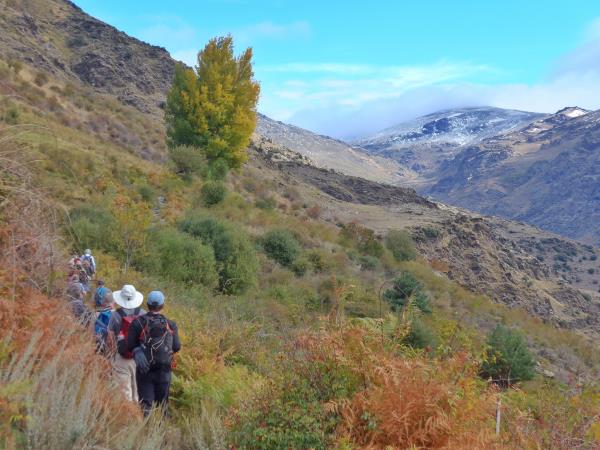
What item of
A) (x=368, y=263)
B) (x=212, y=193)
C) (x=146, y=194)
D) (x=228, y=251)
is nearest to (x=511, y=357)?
(x=228, y=251)

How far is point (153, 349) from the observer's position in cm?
523

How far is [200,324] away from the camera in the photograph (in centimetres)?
844

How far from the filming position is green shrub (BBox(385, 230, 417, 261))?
31.4 metres

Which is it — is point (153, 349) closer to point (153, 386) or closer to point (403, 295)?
point (153, 386)

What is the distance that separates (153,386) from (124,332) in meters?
0.63

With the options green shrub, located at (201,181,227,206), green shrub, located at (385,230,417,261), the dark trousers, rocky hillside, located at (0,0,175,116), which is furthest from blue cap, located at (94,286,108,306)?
rocky hillside, located at (0,0,175,116)

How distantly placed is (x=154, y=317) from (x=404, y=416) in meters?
2.82

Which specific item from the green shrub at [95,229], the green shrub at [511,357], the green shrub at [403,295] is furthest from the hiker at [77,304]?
the green shrub at [403,295]

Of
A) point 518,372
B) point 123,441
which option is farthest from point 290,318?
point 123,441

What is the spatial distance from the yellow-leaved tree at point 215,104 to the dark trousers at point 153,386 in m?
21.6

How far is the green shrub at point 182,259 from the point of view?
13016 mm

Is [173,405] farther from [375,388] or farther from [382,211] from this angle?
[382,211]

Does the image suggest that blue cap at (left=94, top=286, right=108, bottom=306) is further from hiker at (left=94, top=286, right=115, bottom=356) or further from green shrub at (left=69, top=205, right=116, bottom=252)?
green shrub at (left=69, top=205, right=116, bottom=252)

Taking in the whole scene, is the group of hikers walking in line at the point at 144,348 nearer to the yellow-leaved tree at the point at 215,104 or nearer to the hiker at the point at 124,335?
the hiker at the point at 124,335
